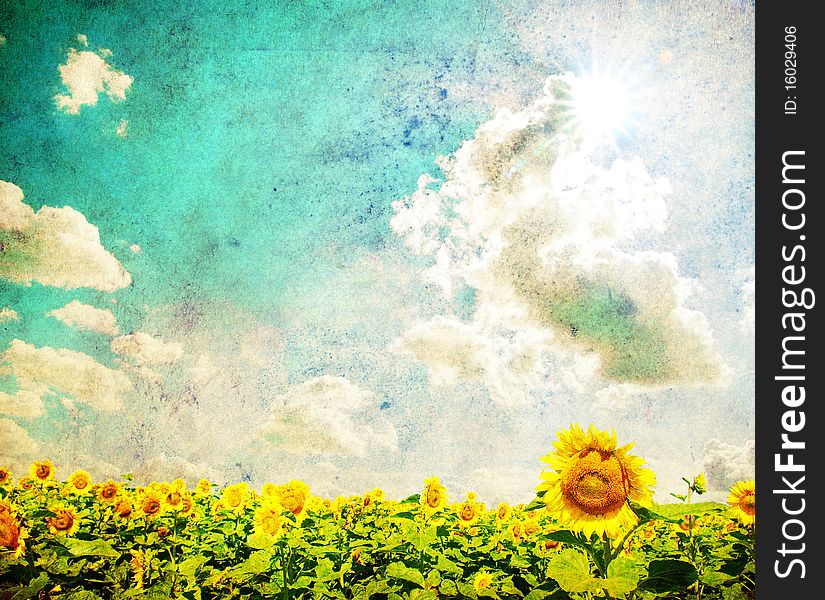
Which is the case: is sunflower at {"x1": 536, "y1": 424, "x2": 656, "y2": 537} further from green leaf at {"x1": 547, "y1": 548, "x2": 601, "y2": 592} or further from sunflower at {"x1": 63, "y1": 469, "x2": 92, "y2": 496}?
sunflower at {"x1": 63, "y1": 469, "x2": 92, "y2": 496}

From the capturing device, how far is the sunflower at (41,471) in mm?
2402

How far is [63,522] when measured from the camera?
7.11 feet

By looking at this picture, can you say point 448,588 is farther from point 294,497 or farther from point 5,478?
point 5,478

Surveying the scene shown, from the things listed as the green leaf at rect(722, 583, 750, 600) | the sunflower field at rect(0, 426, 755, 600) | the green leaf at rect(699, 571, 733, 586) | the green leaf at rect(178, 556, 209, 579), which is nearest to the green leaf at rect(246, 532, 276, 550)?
the sunflower field at rect(0, 426, 755, 600)

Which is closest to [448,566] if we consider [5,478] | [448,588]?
[448,588]

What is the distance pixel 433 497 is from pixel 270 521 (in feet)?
1.79

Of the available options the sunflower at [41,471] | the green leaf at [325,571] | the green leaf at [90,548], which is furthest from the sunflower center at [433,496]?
the sunflower at [41,471]

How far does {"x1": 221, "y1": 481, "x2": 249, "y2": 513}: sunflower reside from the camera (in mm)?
2289

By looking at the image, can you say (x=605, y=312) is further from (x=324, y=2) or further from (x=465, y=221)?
(x=324, y=2)

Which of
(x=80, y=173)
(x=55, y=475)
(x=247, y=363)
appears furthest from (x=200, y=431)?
(x=80, y=173)
